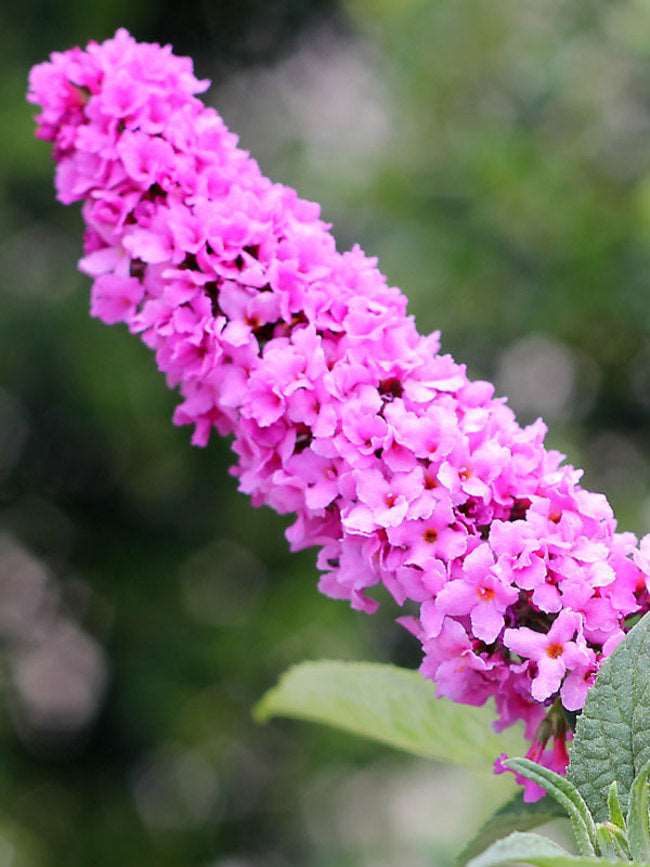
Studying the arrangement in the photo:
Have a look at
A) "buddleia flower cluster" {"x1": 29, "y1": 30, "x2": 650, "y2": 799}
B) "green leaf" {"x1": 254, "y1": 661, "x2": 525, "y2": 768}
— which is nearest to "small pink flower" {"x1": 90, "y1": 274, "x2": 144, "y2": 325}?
"buddleia flower cluster" {"x1": 29, "y1": 30, "x2": 650, "y2": 799}

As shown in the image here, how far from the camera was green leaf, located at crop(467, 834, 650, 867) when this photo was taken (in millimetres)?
782

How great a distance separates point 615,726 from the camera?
100 centimetres

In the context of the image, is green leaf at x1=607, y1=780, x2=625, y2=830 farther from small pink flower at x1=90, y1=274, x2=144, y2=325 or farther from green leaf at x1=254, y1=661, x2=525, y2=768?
small pink flower at x1=90, y1=274, x2=144, y2=325

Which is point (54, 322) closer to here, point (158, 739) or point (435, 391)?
point (158, 739)

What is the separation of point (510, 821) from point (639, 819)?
277mm

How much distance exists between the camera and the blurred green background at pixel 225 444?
4242 millimetres

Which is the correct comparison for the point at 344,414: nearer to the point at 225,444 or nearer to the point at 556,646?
the point at 556,646

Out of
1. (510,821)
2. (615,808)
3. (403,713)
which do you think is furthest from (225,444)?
(615,808)

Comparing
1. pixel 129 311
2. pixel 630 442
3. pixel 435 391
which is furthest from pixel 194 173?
pixel 630 442

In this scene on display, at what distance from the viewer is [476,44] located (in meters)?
4.38

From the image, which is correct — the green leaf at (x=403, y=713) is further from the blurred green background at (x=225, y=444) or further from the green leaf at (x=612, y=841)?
the blurred green background at (x=225, y=444)

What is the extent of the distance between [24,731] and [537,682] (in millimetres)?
4806

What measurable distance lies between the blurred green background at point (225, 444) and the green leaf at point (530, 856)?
3.06m

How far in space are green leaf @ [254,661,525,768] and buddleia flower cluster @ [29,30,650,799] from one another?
0.17 meters
